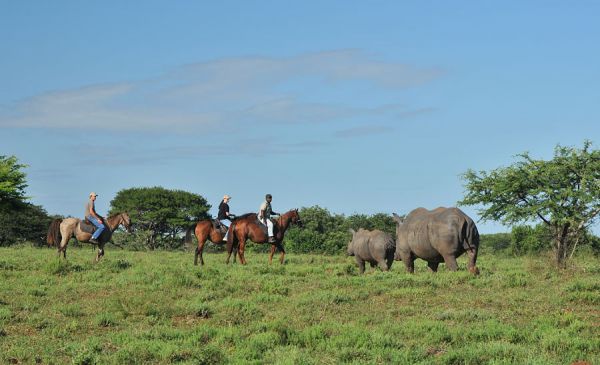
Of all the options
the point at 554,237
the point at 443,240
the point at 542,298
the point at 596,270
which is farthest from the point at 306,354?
the point at 554,237

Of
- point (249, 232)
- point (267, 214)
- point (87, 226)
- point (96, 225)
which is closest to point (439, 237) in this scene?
point (267, 214)

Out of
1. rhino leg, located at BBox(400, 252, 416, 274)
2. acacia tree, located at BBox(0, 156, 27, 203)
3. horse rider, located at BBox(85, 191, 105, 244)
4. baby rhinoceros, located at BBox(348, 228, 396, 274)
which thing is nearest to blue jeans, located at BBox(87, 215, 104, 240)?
horse rider, located at BBox(85, 191, 105, 244)

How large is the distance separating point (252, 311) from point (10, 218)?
45.1 metres

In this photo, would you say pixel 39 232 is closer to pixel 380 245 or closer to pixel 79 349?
pixel 380 245

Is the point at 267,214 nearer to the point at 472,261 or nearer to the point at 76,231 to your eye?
the point at 76,231

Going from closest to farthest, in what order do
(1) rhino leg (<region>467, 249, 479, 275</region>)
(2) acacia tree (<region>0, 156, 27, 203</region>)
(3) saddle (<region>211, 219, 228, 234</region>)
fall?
(1) rhino leg (<region>467, 249, 479, 275</region>) < (3) saddle (<region>211, 219, 228, 234</region>) < (2) acacia tree (<region>0, 156, 27, 203</region>)

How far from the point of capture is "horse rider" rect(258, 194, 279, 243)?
26688 millimetres

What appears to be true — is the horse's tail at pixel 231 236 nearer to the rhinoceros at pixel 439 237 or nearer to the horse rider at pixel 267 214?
the horse rider at pixel 267 214

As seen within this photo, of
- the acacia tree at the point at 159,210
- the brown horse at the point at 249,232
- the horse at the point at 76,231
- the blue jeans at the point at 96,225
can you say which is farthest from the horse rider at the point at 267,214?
the acacia tree at the point at 159,210

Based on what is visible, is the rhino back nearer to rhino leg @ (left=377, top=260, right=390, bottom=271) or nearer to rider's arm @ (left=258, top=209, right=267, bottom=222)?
rhino leg @ (left=377, top=260, right=390, bottom=271)

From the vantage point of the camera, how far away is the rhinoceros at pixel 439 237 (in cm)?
2017

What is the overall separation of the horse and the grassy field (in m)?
4.82

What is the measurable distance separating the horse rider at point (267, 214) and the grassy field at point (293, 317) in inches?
217

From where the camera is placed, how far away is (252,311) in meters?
15.2
